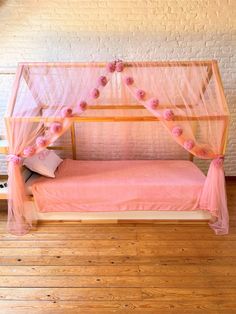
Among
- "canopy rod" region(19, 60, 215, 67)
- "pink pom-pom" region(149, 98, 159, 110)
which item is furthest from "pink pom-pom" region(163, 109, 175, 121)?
"canopy rod" region(19, 60, 215, 67)

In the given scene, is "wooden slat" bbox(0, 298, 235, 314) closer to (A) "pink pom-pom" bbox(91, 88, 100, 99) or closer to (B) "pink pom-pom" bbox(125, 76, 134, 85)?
(A) "pink pom-pom" bbox(91, 88, 100, 99)

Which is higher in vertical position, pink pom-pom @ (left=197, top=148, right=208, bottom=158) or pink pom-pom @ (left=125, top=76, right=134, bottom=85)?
pink pom-pom @ (left=125, top=76, right=134, bottom=85)

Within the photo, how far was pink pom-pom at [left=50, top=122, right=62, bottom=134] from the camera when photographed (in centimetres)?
236

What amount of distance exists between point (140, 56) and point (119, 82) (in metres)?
0.63

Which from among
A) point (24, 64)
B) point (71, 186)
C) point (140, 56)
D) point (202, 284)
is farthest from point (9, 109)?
point (202, 284)

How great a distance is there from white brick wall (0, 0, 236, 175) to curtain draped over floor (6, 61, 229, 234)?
21.7 inches

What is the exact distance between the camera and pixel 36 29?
9.56ft

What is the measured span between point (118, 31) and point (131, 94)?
2.63ft

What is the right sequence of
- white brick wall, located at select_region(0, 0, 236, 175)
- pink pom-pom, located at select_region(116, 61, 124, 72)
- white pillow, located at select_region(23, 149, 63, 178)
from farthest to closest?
white brick wall, located at select_region(0, 0, 236, 175), white pillow, located at select_region(23, 149, 63, 178), pink pom-pom, located at select_region(116, 61, 124, 72)

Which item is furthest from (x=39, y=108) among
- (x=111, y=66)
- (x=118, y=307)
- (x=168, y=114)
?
(x=118, y=307)

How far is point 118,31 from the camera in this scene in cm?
291

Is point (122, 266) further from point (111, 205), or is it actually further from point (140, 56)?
point (140, 56)

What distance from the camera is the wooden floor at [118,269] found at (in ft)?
5.79

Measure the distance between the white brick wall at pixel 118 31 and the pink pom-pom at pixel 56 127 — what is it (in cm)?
101
